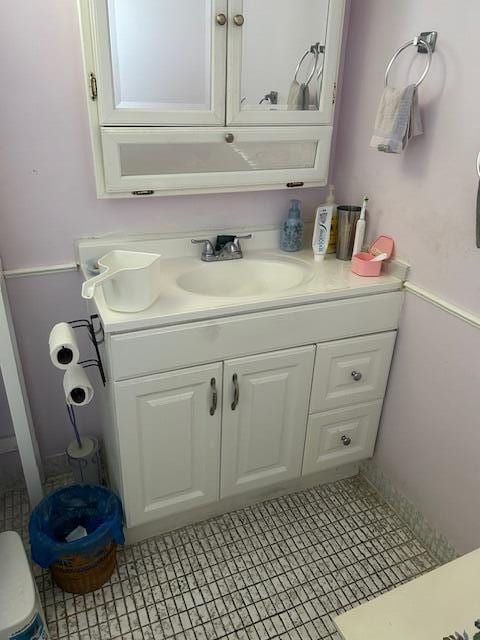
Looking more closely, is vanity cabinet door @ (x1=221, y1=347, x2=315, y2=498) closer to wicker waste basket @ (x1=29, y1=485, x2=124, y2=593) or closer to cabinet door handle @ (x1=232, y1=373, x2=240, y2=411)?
cabinet door handle @ (x1=232, y1=373, x2=240, y2=411)

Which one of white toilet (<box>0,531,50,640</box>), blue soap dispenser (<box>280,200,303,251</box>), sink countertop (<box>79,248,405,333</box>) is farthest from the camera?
blue soap dispenser (<box>280,200,303,251</box>)

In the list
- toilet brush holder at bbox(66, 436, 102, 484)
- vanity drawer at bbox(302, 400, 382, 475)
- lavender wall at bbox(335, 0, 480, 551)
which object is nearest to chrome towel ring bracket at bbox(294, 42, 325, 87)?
lavender wall at bbox(335, 0, 480, 551)

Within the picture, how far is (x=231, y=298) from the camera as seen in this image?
1418mm

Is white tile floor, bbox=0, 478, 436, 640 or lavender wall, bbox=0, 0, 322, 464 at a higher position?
lavender wall, bbox=0, 0, 322, 464

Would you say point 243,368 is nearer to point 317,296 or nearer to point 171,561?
point 317,296

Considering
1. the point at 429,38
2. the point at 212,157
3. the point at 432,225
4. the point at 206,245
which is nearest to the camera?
the point at 429,38

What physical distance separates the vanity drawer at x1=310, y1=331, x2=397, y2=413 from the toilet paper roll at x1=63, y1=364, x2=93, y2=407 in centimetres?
71

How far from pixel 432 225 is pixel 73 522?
147 centimetres

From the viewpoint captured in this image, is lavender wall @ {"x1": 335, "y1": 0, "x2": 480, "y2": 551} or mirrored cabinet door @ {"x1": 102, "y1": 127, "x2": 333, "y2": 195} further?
mirrored cabinet door @ {"x1": 102, "y1": 127, "x2": 333, "y2": 195}

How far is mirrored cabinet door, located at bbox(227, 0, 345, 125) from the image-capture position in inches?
56.6

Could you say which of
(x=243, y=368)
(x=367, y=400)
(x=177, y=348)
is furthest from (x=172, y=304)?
(x=367, y=400)

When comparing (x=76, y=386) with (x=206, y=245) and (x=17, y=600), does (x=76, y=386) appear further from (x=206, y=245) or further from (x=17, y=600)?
(x=206, y=245)

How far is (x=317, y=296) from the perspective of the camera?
1472 millimetres

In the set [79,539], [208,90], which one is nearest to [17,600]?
[79,539]
